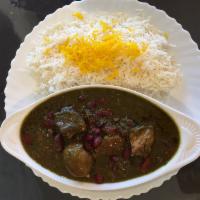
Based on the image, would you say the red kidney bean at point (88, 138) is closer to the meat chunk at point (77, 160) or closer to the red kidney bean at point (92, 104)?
the meat chunk at point (77, 160)

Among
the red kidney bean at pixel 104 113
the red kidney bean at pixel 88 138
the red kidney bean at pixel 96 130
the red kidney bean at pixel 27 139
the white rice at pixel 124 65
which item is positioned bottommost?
the red kidney bean at pixel 27 139

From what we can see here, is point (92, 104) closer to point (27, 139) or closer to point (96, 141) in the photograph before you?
point (96, 141)

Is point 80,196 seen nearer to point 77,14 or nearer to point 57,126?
point 57,126

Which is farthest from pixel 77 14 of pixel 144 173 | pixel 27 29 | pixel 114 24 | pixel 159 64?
pixel 144 173

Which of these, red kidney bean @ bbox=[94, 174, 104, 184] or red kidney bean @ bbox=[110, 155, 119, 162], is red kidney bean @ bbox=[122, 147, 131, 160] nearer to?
red kidney bean @ bbox=[110, 155, 119, 162]

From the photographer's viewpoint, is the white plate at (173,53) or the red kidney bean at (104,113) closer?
the red kidney bean at (104,113)

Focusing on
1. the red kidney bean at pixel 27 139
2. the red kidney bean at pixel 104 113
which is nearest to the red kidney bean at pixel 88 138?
the red kidney bean at pixel 104 113

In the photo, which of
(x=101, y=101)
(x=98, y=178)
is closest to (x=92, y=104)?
(x=101, y=101)
